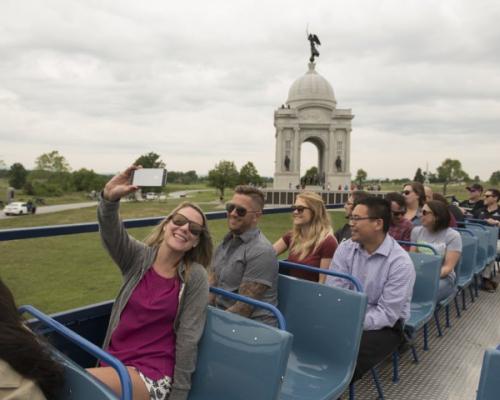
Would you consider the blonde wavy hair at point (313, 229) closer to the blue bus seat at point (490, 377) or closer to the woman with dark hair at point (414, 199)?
the blue bus seat at point (490, 377)

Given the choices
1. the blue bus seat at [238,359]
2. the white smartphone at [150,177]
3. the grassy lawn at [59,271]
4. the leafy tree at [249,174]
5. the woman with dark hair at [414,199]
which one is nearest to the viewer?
the blue bus seat at [238,359]

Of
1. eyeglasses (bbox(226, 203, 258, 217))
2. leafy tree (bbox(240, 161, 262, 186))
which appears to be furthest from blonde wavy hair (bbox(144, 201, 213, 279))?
leafy tree (bbox(240, 161, 262, 186))

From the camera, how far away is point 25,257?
4.93m

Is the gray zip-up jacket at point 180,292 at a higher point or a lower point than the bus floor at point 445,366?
higher

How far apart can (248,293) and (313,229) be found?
1259mm

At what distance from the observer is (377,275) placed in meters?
3.44

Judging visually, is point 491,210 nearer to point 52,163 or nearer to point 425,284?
point 425,284

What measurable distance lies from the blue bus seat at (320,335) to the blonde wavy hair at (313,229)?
30.8 inches

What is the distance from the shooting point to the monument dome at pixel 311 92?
44750mm

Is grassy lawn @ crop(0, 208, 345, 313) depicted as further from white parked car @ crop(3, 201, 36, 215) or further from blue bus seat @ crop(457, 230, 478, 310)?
white parked car @ crop(3, 201, 36, 215)

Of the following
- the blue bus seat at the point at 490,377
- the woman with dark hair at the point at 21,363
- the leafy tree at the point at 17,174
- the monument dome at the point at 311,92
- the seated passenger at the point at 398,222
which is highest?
the monument dome at the point at 311,92

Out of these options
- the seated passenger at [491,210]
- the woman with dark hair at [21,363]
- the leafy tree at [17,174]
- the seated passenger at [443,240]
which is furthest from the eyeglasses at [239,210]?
the leafy tree at [17,174]

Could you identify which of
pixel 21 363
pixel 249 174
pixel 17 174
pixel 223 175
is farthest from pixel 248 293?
pixel 17 174

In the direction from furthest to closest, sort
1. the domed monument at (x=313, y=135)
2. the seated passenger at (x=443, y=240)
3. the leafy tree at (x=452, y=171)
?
the leafy tree at (x=452, y=171) < the domed monument at (x=313, y=135) < the seated passenger at (x=443, y=240)
